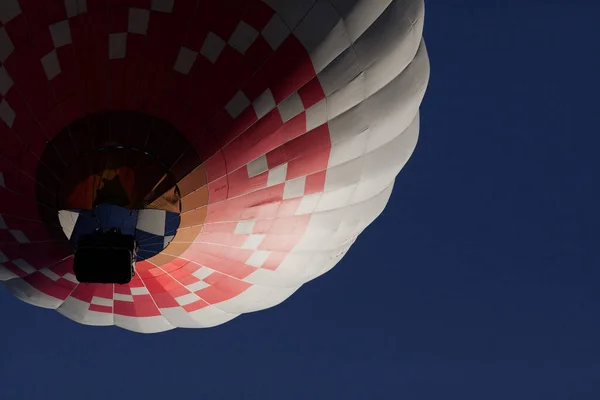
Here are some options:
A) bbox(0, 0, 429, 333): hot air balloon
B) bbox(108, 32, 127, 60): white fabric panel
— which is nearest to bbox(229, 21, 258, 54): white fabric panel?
bbox(0, 0, 429, 333): hot air balloon

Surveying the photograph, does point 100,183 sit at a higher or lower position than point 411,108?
lower

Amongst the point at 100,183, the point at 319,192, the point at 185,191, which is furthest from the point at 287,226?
the point at 100,183

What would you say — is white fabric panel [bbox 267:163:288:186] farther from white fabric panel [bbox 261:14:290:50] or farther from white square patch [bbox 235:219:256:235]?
Answer: white fabric panel [bbox 261:14:290:50]

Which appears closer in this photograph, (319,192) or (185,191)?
(185,191)

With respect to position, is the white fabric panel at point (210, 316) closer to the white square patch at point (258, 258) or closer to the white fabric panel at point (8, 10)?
the white square patch at point (258, 258)

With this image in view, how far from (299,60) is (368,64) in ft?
1.78

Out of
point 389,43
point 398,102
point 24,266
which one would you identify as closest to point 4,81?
point 24,266

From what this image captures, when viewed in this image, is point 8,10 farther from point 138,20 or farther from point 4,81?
point 138,20

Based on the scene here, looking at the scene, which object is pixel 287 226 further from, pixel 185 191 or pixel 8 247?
pixel 8 247

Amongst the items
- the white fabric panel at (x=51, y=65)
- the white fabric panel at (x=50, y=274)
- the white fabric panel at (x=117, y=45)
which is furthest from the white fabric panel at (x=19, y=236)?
the white fabric panel at (x=117, y=45)

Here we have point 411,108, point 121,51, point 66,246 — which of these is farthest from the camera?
point 411,108

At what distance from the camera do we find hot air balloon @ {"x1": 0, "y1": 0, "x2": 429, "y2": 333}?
675cm

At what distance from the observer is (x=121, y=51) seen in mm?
6742

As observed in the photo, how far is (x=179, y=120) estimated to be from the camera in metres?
6.82
